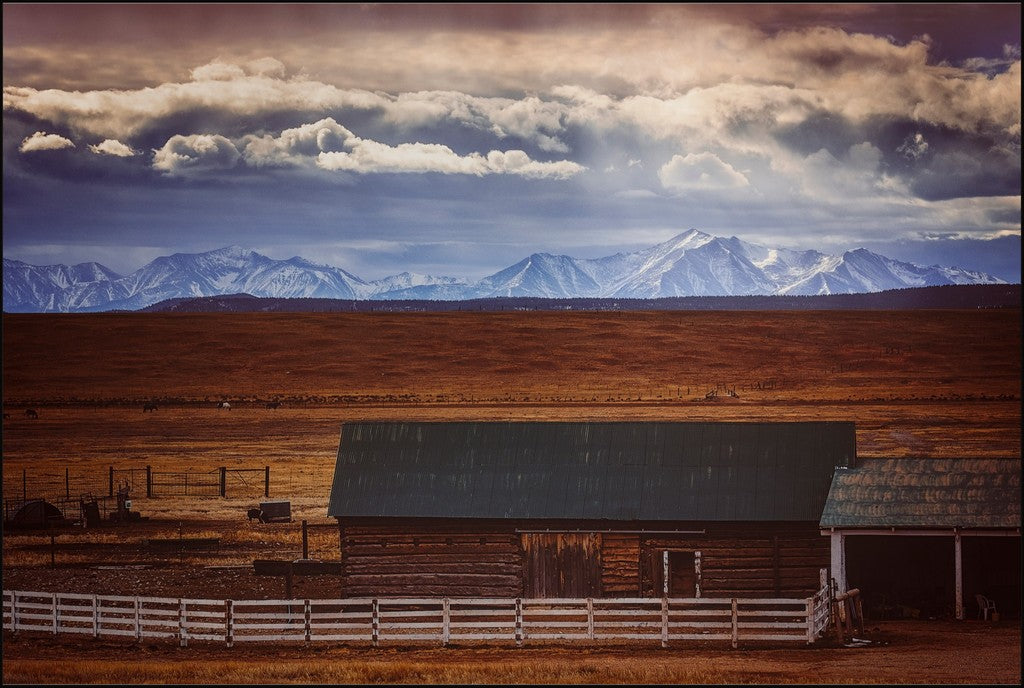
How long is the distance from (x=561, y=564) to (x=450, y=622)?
504cm

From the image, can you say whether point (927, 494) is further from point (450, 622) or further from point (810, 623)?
point (450, 622)

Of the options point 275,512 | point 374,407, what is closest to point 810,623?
point 275,512

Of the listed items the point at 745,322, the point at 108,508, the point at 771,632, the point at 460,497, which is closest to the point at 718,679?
the point at 771,632

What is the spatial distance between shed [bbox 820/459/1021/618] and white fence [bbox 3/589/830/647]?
258 centimetres

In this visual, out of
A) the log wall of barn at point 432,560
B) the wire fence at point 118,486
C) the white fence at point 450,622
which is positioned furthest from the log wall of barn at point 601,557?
the wire fence at point 118,486

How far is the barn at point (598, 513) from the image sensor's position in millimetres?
30609

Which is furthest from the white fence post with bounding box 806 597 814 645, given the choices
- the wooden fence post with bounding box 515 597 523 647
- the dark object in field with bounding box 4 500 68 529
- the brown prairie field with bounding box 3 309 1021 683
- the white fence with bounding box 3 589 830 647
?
the dark object in field with bounding box 4 500 68 529

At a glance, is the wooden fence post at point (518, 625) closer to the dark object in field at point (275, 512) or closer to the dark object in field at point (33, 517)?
the dark object in field at point (275, 512)

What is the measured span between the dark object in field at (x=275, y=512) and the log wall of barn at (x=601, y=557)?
17.0m

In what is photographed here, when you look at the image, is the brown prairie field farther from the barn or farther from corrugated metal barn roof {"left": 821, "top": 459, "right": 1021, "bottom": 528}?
the barn

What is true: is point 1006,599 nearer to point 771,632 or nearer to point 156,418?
point 771,632

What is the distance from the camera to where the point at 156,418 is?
9550 centimetres

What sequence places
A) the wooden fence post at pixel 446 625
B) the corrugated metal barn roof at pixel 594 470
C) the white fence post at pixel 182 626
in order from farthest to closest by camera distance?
the corrugated metal barn roof at pixel 594 470
the white fence post at pixel 182 626
the wooden fence post at pixel 446 625

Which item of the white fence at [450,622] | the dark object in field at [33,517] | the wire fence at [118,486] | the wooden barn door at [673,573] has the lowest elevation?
the white fence at [450,622]
